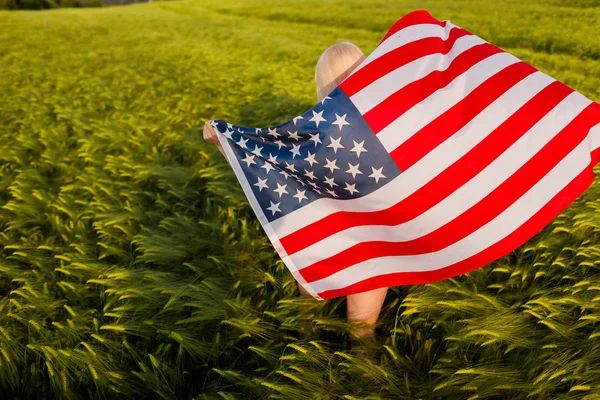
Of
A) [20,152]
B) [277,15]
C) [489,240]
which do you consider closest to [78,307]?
[489,240]

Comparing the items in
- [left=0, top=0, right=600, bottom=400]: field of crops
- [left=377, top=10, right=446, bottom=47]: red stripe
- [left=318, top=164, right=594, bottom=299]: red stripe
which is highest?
[left=377, top=10, right=446, bottom=47]: red stripe

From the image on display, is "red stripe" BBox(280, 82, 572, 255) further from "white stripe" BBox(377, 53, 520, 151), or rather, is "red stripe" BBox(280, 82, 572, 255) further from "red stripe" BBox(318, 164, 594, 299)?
"red stripe" BBox(318, 164, 594, 299)

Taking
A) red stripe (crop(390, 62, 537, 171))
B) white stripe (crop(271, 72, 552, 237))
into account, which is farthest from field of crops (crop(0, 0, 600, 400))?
red stripe (crop(390, 62, 537, 171))

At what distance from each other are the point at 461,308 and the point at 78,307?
2.46m

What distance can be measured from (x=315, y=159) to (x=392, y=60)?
26.7 inches

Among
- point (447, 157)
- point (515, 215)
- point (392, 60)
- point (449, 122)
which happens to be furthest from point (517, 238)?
point (392, 60)

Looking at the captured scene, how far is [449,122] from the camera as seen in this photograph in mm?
1887

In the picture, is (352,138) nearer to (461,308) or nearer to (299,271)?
(299,271)

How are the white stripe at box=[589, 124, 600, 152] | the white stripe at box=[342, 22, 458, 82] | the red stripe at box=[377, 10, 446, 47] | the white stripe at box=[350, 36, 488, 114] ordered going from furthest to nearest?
the red stripe at box=[377, 10, 446, 47] → the white stripe at box=[342, 22, 458, 82] → the white stripe at box=[350, 36, 488, 114] → the white stripe at box=[589, 124, 600, 152]

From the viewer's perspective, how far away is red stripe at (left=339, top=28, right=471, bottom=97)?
1966 millimetres

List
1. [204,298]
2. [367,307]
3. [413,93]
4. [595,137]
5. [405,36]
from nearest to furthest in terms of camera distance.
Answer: [595,137] < [413,93] < [405,36] < [367,307] < [204,298]

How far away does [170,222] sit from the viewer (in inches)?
131

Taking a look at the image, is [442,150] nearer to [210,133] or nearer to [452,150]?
[452,150]

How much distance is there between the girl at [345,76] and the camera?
205cm
